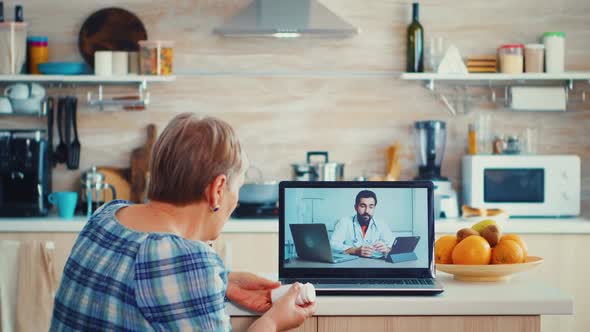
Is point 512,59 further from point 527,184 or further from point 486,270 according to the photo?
point 486,270

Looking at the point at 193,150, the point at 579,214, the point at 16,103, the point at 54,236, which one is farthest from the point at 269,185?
the point at 193,150

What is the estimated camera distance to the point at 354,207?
2.22 m

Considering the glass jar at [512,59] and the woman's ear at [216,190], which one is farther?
the glass jar at [512,59]

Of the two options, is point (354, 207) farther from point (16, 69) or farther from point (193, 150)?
point (16, 69)

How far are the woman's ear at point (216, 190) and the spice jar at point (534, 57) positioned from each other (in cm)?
320

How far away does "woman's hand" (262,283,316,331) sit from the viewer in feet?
6.21

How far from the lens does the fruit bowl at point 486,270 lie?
2.23 meters

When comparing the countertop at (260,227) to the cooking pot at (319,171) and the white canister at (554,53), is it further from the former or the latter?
the white canister at (554,53)

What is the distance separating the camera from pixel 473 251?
7.41 feet

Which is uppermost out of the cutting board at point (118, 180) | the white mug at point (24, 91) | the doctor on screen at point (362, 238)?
the white mug at point (24, 91)

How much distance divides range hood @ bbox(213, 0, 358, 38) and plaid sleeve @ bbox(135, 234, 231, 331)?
9.58ft

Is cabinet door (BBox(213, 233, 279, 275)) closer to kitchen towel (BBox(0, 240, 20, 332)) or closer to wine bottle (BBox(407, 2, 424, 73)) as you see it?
kitchen towel (BBox(0, 240, 20, 332))

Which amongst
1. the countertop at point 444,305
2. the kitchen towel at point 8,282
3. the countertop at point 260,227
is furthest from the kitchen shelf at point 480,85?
the countertop at point 444,305

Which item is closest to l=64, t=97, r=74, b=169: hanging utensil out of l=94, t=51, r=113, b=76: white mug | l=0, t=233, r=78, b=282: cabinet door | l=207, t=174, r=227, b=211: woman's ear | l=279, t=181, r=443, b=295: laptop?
l=94, t=51, r=113, b=76: white mug
